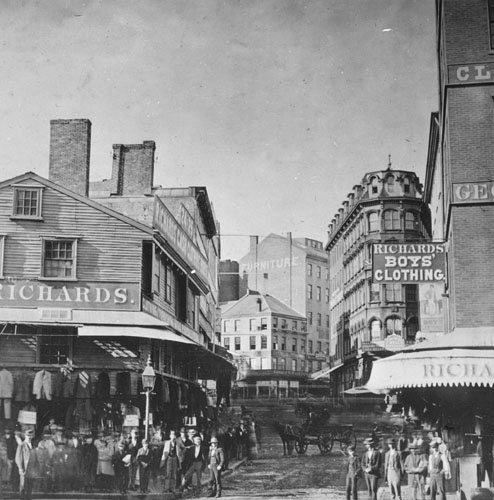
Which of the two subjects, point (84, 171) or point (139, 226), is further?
point (84, 171)

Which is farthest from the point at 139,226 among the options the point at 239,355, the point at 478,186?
the point at 239,355

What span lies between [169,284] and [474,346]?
47.6ft

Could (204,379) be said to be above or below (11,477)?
above

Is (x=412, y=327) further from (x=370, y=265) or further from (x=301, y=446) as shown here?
(x=301, y=446)

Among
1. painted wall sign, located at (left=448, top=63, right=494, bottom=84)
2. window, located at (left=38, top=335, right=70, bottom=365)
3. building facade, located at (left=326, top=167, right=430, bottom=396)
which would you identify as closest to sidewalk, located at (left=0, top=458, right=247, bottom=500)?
window, located at (left=38, top=335, right=70, bottom=365)

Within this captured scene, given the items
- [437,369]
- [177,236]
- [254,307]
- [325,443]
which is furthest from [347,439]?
[254,307]

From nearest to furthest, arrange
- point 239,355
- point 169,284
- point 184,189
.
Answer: point 169,284, point 184,189, point 239,355

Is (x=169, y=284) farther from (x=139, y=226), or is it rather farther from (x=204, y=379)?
(x=204, y=379)

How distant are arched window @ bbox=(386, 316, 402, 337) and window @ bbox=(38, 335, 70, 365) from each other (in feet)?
123

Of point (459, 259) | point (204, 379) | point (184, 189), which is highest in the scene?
point (184, 189)

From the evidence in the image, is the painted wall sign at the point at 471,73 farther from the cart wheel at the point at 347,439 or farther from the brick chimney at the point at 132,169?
the brick chimney at the point at 132,169

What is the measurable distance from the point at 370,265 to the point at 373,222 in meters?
4.23

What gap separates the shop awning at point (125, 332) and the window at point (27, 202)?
406 centimetres

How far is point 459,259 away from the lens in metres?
18.8
